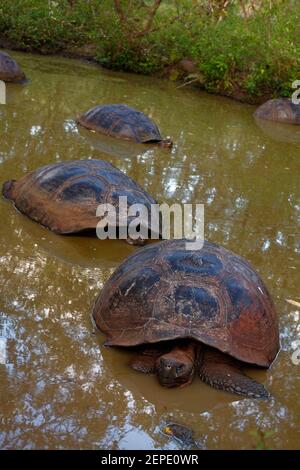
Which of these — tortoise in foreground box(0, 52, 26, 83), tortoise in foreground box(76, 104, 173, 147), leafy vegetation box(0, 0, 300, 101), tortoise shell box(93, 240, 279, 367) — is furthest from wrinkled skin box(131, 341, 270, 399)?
leafy vegetation box(0, 0, 300, 101)

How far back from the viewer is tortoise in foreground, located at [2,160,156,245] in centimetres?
504

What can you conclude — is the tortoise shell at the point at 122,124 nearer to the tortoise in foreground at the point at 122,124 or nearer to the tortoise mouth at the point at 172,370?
the tortoise in foreground at the point at 122,124

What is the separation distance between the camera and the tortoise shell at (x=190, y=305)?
3.29m

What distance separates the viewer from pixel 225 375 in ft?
11.0

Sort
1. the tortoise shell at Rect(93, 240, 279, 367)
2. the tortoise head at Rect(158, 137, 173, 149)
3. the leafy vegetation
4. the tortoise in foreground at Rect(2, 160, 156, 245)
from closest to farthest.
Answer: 1. the tortoise shell at Rect(93, 240, 279, 367)
2. the tortoise in foreground at Rect(2, 160, 156, 245)
3. the tortoise head at Rect(158, 137, 173, 149)
4. the leafy vegetation

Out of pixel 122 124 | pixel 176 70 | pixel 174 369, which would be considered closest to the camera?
pixel 174 369

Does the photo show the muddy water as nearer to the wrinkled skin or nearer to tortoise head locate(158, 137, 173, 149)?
the wrinkled skin

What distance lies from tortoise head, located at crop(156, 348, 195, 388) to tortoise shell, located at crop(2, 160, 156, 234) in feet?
6.47

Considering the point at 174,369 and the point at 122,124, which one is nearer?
the point at 174,369

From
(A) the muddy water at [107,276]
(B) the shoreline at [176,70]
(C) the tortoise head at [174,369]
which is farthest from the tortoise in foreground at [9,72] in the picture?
(C) the tortoise head at [174,369]

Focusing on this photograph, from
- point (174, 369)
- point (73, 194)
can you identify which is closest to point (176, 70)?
point (73, 194)

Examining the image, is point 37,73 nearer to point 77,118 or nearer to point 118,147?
point 77,118

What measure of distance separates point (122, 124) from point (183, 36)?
6784 mm

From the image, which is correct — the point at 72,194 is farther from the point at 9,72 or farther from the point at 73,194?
the point at 9,72
